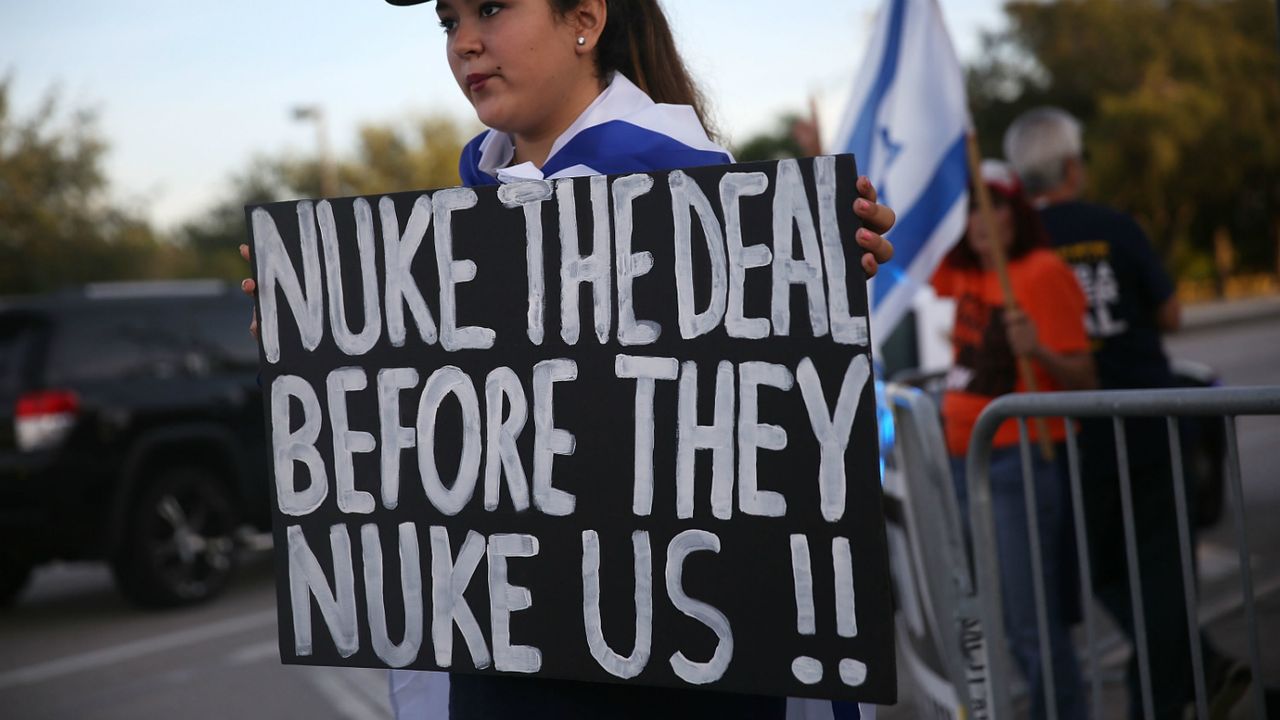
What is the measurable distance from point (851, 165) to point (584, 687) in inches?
32.6

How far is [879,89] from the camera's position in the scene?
3973mm

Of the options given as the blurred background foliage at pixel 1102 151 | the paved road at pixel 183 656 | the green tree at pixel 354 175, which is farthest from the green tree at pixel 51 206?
the paved road at pixel 183 656

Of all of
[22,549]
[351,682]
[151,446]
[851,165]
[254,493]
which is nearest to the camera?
[851,165]

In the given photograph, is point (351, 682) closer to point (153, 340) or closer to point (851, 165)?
point (153, 340)

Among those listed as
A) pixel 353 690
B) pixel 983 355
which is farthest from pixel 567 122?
pixel 353 690

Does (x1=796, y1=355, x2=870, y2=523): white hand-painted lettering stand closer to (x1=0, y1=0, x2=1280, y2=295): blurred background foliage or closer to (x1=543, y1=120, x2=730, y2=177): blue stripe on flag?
(x1=543, y1=120, x2=730, y2=177): blue stripe on flag

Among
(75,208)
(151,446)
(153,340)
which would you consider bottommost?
(151,446)

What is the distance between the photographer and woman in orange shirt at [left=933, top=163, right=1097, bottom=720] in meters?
3.60

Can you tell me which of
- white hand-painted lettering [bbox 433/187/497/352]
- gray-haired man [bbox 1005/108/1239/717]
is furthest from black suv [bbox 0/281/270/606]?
white hand-painted lettering [bbox 433/187/497/352]

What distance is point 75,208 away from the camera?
25.4 meters

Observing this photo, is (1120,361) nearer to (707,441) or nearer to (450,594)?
(707,441)

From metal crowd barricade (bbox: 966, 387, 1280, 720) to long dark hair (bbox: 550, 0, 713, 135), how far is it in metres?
1.00

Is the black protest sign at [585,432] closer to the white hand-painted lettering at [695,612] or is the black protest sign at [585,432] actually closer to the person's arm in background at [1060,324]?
the white hand-painted lettering at [695,612]

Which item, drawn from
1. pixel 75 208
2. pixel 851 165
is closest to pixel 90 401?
pixel 851 165
